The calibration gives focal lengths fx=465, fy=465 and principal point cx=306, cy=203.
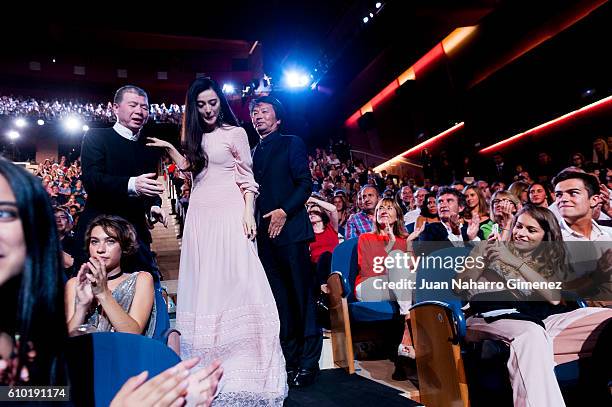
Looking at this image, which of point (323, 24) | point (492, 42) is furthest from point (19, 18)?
point (492, 42)

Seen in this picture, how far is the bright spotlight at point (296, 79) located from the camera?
15370 millimetres

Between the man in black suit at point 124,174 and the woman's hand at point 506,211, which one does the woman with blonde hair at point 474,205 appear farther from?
the man in black suit at point 124,174

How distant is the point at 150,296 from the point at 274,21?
12462 millimetres

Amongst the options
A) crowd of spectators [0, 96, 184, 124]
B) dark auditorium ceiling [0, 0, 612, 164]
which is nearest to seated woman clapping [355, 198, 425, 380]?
dark auditorium ceiling [0, 0, 612, 164]

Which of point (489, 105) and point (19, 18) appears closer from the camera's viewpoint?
point (489, 105)

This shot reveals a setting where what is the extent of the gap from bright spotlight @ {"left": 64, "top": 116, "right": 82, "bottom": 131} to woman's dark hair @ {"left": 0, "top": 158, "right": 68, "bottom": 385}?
16931 mm

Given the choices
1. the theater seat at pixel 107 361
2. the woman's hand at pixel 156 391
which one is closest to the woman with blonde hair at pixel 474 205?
the theater seat at pixel 107 361

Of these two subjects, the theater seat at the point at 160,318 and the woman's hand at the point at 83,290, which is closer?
the woman's hand at the point at 83,290

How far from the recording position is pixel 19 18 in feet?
49.1

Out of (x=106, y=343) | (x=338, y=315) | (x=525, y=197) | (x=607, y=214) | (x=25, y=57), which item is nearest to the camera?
(x=106, y=343)

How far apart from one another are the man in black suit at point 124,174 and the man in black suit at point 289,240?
679mm

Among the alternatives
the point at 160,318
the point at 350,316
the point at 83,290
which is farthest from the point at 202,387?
the point at 350,316

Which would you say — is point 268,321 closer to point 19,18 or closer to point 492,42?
point 492,42

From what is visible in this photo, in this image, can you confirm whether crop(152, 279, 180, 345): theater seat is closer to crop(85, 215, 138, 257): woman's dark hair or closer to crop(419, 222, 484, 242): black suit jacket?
crop(85, 215, 138, 257): woman's dark hair
